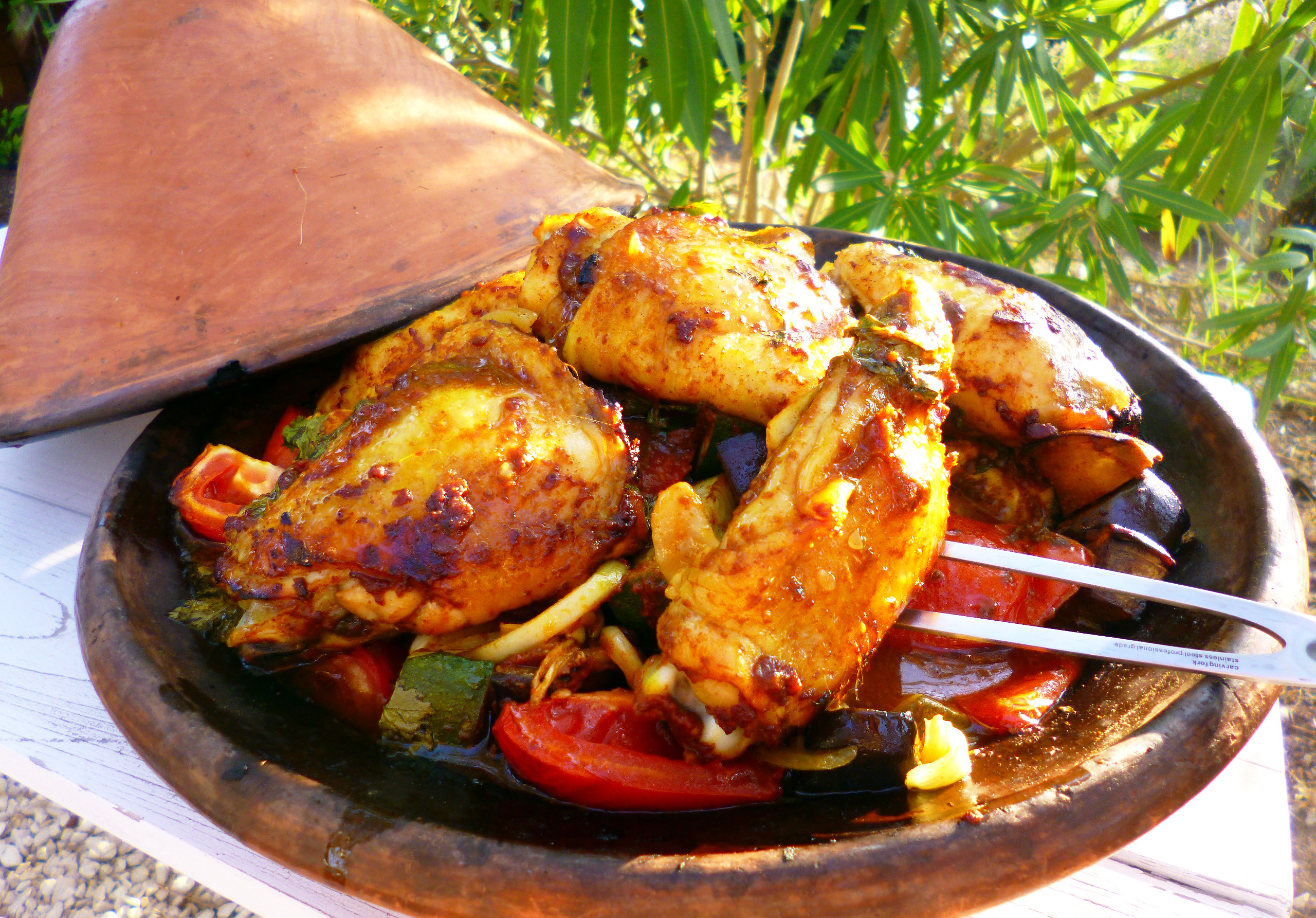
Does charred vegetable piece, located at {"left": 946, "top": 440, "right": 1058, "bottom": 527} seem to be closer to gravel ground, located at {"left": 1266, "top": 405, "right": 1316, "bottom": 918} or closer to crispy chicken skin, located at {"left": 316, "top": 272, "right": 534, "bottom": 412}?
crispy chicken skin, located at {"left": 316, "top": 272, "right": 534, "bottom": 412}

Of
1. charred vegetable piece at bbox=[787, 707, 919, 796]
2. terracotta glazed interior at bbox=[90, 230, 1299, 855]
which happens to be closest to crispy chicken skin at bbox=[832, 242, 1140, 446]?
terracotta glazed interior at bbox=[90, 230, 1299, 855]

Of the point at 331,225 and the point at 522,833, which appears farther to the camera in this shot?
the point at 331,225

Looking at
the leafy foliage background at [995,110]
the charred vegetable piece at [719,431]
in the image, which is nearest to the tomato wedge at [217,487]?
the charred vegetable piece at [719,431]

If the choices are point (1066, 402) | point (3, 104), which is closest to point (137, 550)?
point (1066, 402)

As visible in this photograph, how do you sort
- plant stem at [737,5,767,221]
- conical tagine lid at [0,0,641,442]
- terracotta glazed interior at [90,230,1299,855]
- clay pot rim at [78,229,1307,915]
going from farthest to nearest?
plant stem at [737,5,767,221], conical tagine lid at [0,0,641,442], terracotta glazed interior at [90,230,1299,855], clay pot rim at [78,229,1307,915]

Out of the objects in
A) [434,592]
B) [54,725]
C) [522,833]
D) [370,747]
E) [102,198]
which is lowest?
[54,725]

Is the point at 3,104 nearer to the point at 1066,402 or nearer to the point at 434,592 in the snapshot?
the point at 434,592

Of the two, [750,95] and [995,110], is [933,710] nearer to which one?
[995,110]

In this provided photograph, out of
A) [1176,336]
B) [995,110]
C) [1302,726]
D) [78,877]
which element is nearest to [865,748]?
[78,877]
